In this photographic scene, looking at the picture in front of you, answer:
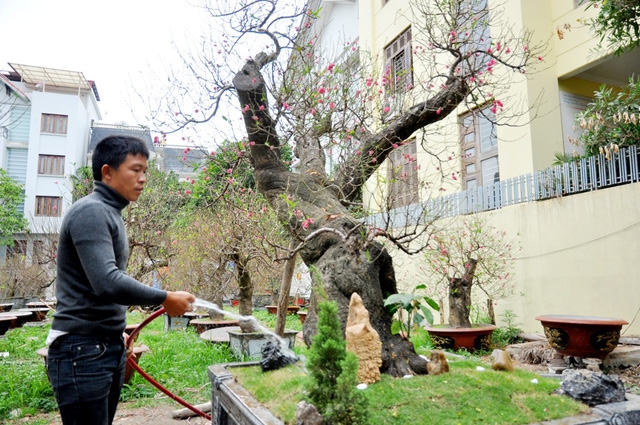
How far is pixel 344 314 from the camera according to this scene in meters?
3.82

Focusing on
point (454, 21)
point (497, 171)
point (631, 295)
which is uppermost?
point (454, 21)

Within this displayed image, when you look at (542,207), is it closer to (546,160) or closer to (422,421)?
(546,160)

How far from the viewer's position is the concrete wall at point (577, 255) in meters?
6.86

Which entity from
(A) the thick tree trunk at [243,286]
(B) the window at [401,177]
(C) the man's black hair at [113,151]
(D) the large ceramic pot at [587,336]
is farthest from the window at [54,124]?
(C) the man's black hair at [113,151]

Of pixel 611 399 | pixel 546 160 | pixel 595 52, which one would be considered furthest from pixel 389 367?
pixel 595 52

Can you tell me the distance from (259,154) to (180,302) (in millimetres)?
3065

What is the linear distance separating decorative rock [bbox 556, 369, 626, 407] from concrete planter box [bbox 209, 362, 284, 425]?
1.93 meters

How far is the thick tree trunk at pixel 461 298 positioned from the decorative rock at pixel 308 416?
5674 millimetres

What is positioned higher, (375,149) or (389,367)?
(375,149)

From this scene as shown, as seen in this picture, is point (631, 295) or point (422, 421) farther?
point (631, 295)

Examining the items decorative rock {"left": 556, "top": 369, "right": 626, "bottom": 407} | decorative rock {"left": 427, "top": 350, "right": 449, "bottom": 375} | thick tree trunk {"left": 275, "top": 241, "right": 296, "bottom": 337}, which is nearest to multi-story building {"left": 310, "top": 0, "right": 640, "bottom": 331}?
thick tree trunk {"left": 275, "top": 241, "right": 296, "bottom": 337}

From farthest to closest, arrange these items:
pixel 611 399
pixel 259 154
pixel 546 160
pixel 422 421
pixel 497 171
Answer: pixel 497 171 < pixel 546 160 < pixel 259 154 < pixel 611 399 < pixel 422 421

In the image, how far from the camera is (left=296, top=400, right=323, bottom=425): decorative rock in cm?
248

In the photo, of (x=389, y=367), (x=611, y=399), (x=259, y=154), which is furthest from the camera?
(x=259, y=154)
